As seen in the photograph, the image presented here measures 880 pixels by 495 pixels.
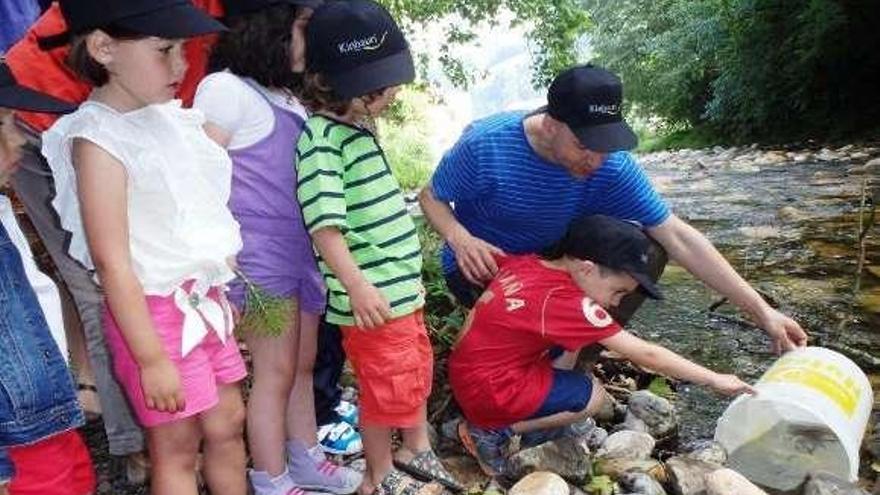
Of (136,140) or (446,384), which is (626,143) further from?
(136,140)

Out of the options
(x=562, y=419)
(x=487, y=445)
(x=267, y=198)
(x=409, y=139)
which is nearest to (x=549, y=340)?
(x=562, y=419)

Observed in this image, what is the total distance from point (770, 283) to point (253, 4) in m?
3.61

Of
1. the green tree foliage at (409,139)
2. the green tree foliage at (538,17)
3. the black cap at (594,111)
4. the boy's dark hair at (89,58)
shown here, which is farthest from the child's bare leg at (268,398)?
the green tree foliage at (409,139)

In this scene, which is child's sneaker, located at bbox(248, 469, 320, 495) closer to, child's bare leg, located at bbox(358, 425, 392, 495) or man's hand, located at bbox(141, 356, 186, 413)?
child's bare leg, located at bbox(358, 425, 392, 495)

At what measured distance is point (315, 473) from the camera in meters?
2.48

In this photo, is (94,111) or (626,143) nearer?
(94,111)

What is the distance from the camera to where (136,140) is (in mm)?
1813

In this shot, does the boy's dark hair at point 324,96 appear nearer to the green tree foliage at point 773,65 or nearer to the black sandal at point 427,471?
the black sandal at point 427,471

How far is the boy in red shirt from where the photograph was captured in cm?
251

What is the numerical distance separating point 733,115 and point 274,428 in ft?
58.6

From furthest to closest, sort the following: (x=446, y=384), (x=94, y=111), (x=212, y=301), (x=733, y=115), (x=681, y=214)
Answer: (x=733, y=115)
(x=681, y=214)
(x=446, y=384)
(x=212, y=301)
(x=94, y=111)

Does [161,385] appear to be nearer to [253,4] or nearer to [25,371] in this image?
[25,371]

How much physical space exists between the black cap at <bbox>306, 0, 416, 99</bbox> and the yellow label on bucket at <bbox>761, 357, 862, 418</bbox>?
161 centimetres

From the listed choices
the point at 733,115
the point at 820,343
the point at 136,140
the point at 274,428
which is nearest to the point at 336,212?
the point at 136,140
